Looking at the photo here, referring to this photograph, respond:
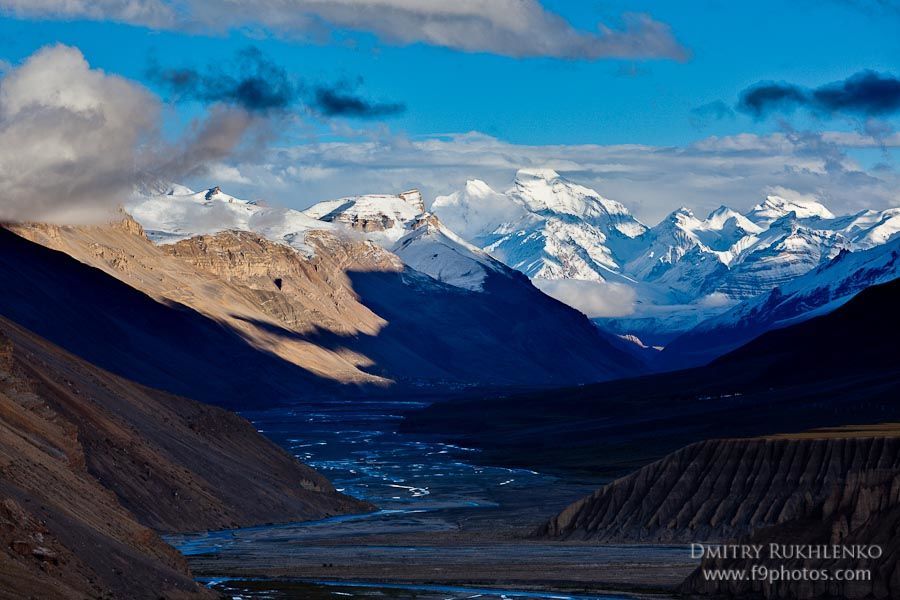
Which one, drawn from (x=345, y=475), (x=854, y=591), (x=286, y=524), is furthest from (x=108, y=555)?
(x=345, y=475)

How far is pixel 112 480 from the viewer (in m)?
→ 104

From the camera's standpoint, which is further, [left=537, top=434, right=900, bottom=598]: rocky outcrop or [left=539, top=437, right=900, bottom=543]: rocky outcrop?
[left=539, top=437, right=900, bottom=543]: rocky outcrop

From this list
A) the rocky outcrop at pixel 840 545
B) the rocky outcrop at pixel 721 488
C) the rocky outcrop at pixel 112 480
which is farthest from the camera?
the rocky outcrop at pixel 721 488

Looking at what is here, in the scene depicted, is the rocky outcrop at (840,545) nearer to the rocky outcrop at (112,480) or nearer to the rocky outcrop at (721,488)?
the rocky outcrop at (721,488)

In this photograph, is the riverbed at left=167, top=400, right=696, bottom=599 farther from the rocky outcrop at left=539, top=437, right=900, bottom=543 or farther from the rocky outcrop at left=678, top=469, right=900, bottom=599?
the rocky outcrop at left=678, top=469, right=900, bottom=599

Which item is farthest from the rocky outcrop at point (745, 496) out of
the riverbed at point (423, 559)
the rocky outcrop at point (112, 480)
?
the rocky outcrop at point (112, 480)

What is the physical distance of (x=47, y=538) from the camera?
2327 inches

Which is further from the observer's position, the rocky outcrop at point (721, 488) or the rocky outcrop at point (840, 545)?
the rocky outcrop at point (721, 488)

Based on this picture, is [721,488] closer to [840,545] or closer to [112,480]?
[840,545]

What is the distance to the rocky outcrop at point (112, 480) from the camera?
5922 cm

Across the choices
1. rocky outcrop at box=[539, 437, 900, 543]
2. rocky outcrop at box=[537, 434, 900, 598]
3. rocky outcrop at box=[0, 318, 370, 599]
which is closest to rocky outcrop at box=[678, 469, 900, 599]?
rocky outcrop at box=[537, 434, 900, 598]

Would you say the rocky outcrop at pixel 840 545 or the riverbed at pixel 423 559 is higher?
the rocky outcrop at pixel 840 545

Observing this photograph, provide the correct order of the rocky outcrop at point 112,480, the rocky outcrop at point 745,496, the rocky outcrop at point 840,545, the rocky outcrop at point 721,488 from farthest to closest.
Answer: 1. the rocky outcrop at point 721,488
2. the rocky outcrop at point 745,496
3. the rocky outcrop at point 840,545
4. the rocky outcrop at point 112,480

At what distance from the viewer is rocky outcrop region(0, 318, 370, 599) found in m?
59.2
